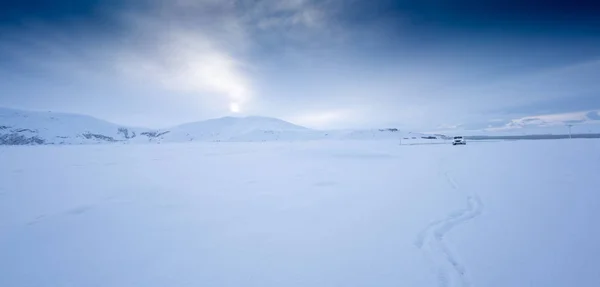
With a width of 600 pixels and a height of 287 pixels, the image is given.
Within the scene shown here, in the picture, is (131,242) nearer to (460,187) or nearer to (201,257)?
(201,257)

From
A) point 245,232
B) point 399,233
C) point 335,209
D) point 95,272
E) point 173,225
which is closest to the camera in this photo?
point 95,272

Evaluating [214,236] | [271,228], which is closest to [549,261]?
[271,228]

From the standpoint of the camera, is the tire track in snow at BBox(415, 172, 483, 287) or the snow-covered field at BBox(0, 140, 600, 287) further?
the snow-covered field at BBox(0, 140, 600, 287)

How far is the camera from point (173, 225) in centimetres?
506

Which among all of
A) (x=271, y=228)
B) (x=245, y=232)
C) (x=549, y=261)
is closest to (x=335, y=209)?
(x=271, y=228)

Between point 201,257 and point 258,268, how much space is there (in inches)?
36.9

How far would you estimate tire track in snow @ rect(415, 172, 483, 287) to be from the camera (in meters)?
2.91

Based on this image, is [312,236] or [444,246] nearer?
[444,246]

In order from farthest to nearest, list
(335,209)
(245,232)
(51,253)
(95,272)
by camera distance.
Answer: (335,209) < (245,232) < (51,253) < (95,272)

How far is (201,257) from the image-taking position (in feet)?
12.0

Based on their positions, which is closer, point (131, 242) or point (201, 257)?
point (201, 257)

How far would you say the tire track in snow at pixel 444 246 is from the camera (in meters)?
2.91

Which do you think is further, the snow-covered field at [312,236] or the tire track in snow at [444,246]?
the snow-covered field at [312,236]

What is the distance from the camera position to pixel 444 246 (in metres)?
3.69
